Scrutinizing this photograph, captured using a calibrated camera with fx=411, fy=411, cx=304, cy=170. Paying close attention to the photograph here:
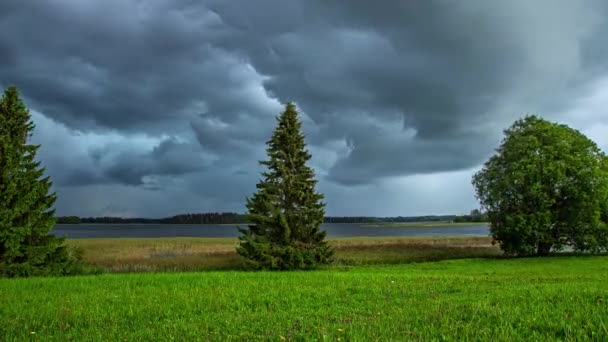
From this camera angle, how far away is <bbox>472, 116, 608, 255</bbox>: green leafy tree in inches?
1522

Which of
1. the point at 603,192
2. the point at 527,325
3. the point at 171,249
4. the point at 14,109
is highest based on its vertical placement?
the point at 14,109

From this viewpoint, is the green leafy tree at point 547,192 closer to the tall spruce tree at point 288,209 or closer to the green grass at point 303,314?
the tall spruce tree at point 288,209

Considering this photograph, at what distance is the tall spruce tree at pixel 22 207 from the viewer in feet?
84.7

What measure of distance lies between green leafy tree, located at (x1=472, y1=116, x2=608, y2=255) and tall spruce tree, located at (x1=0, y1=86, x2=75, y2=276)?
125ft

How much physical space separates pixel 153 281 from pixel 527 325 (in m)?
14.8

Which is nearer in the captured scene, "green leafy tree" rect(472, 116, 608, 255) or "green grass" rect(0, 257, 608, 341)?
"green grass" rect(0, 257, 608, 341)

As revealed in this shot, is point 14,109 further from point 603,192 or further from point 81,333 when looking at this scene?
point 603,192

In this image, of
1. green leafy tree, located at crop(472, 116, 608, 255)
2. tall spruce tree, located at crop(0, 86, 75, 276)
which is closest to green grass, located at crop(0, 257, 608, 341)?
tall spruce tree, located at crop(0, 86, 75, 276)

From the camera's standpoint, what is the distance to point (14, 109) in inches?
1078

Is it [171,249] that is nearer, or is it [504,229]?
[504,229]

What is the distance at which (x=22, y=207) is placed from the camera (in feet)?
86.9

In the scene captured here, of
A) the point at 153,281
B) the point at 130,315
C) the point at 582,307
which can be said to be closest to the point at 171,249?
the point at 153,281

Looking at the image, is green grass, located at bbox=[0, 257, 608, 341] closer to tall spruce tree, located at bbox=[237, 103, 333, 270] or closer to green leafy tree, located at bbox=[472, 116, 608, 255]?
tall spruce tree, located at bbox=[237, 103, 333, 270]

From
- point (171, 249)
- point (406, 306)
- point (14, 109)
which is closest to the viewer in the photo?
point (406, 306)
